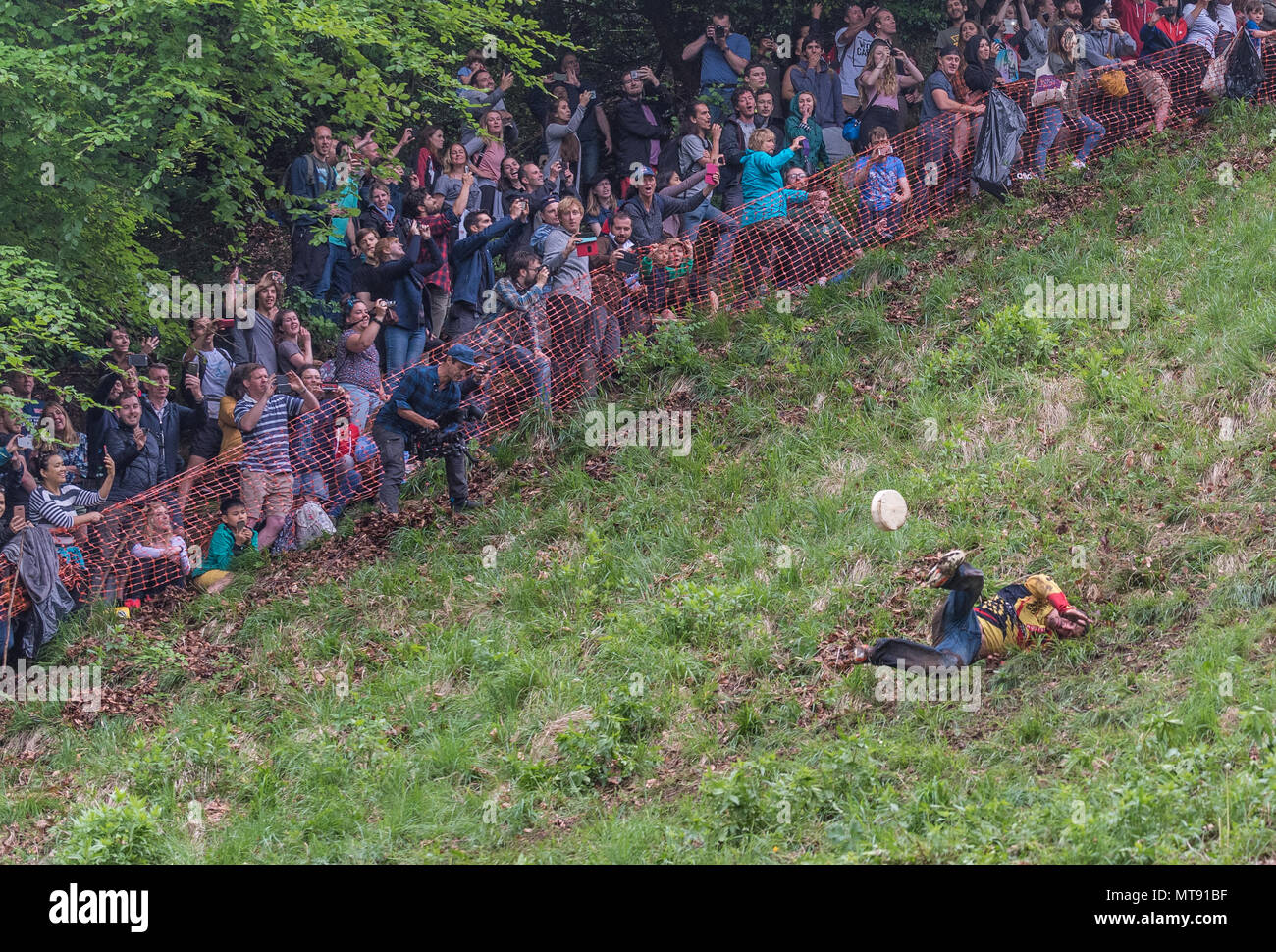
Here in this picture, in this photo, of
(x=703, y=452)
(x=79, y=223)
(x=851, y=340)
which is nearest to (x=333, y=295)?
(x=79, y=223)

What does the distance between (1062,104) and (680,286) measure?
16.6 feet

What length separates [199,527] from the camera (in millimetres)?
11969

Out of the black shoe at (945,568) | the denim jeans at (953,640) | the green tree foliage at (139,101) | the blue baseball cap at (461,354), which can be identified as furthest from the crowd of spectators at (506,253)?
the black shoe at (945,568)

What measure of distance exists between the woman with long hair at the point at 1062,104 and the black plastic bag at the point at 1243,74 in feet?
5.31

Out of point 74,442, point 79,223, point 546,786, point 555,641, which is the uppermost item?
point 79,223

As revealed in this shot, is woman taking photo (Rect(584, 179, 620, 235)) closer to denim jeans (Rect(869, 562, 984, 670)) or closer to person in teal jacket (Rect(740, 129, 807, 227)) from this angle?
person in teal jacket (Rect(740, 129, 807, 227))

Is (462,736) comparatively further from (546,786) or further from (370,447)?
(370,447)

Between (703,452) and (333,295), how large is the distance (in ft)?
14.5

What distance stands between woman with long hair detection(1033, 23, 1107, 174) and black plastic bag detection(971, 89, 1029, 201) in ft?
1.57

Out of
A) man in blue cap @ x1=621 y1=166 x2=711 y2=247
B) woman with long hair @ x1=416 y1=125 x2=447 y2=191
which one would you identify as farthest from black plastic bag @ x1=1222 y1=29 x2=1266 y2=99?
woman with long hair @ x1=416 y1=125 x2=447 y2=191

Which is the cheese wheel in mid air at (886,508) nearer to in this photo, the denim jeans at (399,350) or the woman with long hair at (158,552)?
the denim jeans at (399,350)

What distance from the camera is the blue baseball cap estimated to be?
1195 centimetres

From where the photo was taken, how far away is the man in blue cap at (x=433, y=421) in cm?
1198

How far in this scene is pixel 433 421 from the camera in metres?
12.0
